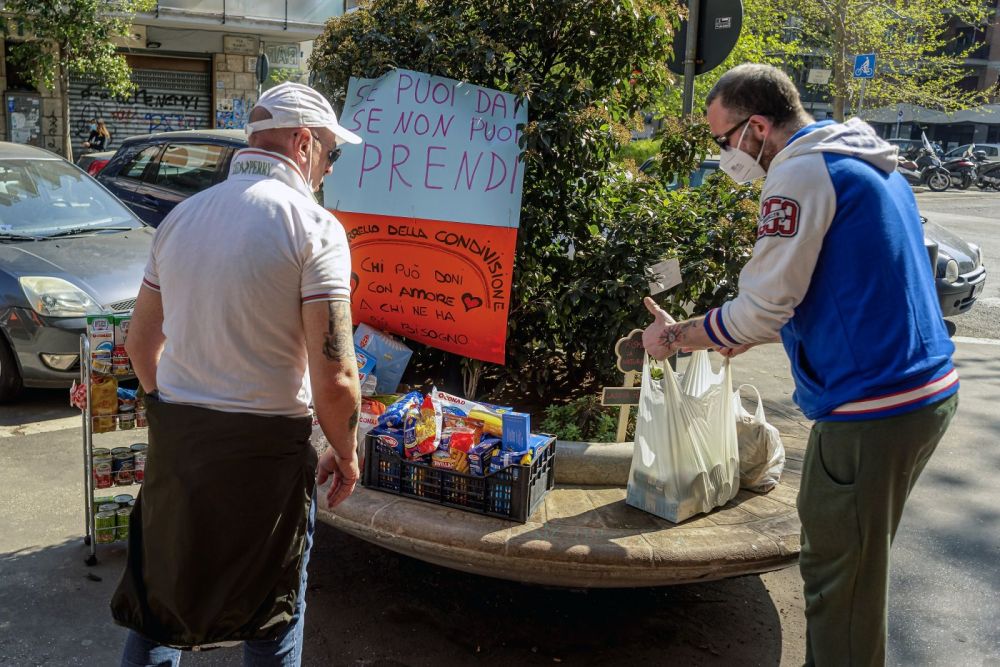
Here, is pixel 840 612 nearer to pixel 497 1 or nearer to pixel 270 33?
pixel 497 1

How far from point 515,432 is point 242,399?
4.15 ft

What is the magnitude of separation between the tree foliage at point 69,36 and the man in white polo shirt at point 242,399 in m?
13.6

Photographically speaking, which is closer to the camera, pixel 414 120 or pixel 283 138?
pixel 283 138

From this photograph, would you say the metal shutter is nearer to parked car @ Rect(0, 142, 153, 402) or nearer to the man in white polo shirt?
parked car @ Rect(0, 142, 153, 402)

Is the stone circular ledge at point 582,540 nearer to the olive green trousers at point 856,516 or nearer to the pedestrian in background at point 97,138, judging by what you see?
the olive green trousers at point 856,516

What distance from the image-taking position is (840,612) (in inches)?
101

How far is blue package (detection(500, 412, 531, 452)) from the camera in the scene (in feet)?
10.8

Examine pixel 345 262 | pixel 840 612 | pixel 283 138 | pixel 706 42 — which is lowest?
pixel 840 612

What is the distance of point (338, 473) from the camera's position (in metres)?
2.50

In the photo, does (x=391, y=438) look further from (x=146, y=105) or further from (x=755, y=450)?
(x=146, y=105)

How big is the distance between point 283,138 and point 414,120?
1852 millimetres

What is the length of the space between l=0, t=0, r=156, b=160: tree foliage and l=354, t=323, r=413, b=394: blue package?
1214 cm

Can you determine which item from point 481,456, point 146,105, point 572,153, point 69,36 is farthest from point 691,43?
point 146,105

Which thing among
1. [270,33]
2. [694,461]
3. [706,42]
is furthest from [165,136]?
[270,33]
